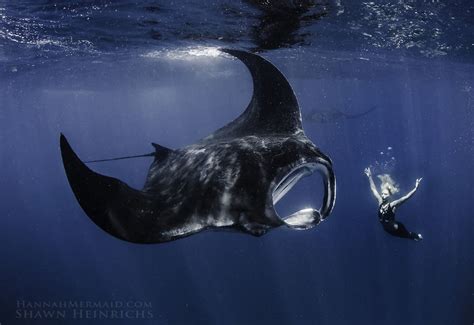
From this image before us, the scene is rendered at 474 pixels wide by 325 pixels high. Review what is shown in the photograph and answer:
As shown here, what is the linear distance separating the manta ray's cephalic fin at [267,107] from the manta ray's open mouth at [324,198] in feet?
4.27

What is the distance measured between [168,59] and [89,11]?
10.5m

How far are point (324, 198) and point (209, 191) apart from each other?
4.58 ft

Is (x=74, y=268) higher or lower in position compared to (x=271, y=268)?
lower

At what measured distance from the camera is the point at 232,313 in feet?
65.4

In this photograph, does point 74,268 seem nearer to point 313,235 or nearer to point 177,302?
point 177,302

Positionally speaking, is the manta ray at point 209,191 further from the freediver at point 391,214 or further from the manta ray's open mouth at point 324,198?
the freediver at point 391,214

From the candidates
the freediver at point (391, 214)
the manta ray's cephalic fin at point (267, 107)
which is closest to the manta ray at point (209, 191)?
the manta ray's cephalic fin at point (267, 107)

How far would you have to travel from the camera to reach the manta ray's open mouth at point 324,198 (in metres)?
3.31

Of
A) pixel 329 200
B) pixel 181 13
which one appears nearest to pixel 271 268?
pixel 181 13

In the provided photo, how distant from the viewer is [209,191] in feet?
11.6

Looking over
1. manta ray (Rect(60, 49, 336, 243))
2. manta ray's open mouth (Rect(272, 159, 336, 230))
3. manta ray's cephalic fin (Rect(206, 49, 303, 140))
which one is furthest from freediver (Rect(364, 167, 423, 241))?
manta ray's open mouth (Rect(272, 159, 336, 230))

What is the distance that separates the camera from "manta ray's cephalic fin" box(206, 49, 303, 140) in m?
5.61

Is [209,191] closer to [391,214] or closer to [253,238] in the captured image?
[391,214]

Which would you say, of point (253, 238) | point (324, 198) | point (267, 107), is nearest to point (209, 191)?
point (324, 198)
